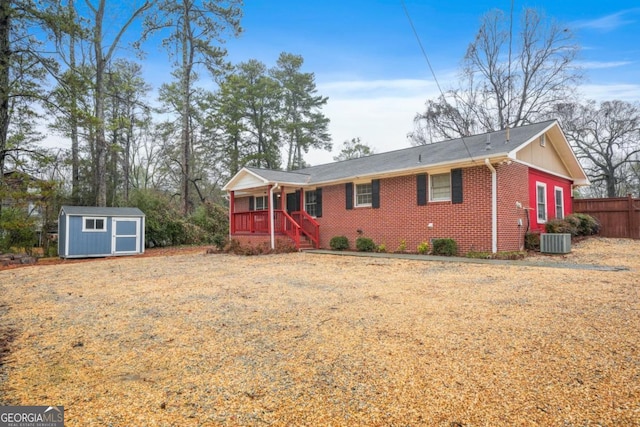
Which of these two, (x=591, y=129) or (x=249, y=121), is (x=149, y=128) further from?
(x=591, y=129)

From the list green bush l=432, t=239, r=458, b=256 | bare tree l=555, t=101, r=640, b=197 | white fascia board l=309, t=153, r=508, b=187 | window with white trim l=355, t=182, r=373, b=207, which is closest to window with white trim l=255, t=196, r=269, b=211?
white fascia board l=309, t=153, r=508, b=187

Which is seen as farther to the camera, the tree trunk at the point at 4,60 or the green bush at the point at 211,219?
the green bush at the point at 211,219

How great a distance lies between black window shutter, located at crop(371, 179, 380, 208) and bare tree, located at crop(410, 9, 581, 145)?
15058 mm

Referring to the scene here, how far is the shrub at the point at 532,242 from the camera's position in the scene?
10.7 m

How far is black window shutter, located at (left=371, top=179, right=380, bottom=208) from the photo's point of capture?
485 inches

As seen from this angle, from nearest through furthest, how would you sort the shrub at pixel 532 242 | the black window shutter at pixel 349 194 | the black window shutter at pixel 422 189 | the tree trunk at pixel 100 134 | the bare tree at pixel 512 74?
the shrub at pixel 532 242, the black window shutter at pixel 422 189, the black window shutter at pixel 349 194, the tree trunk at pixel 100 134, the bare tree at pixel 512 74

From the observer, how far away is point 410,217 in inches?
450

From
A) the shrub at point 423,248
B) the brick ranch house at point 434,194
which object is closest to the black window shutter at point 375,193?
the brick ranch house at point 434,194

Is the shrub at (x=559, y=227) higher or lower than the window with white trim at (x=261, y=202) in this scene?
lower

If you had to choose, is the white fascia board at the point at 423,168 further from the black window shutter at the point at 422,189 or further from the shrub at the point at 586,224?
the shrub at the point at 586,224

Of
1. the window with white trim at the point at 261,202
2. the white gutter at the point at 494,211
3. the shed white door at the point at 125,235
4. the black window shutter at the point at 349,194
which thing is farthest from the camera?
the window with white trim at the point at 261,202

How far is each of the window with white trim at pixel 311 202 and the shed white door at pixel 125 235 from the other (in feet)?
25.3

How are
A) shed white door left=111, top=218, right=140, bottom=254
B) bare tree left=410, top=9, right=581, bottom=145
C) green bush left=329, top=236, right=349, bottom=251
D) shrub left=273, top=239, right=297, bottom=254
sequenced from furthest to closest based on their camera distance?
bare tree left=410, top=9, right=581, bottom=145 → shed white door left=111, top=218, right=140, bottom=254 → green bush left=329, top=236, right=349, bottom=251 → shrub left=273, top=239, right=297, bottom=254

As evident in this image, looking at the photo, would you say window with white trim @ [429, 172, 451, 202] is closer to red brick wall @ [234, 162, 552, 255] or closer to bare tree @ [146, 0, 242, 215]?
red brick wall @ [234, 162, 552, 255]
